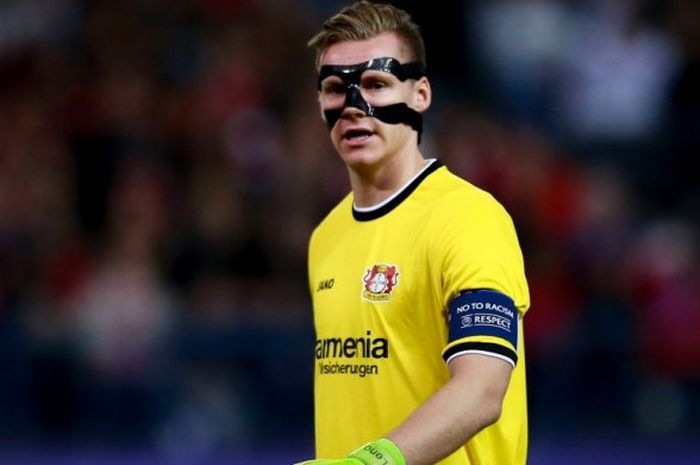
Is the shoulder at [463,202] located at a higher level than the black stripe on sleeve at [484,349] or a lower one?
higher

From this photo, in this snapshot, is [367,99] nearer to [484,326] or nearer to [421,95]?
[421,95]

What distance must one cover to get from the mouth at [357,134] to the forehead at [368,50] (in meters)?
0.22

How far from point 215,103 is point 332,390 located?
775 centimetres

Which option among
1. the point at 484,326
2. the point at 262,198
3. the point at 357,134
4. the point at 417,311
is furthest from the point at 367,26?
the point at 262,198

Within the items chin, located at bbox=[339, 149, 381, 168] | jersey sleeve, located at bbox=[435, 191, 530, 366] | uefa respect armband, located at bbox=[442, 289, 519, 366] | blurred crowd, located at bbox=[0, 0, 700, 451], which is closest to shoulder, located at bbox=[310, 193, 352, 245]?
chin, located at bbox=[339, 149, 381, 168]

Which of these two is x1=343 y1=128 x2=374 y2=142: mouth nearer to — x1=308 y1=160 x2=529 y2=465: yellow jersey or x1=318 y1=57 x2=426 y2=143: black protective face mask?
x1=318 y1=57 x2=426 y2=143: black protective face mask

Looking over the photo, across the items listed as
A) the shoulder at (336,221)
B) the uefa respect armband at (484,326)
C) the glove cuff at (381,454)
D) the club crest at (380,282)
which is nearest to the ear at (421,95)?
the shoulder at (336,221)

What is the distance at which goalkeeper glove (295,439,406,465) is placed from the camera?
3980mm

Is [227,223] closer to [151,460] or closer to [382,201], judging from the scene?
[151,460]

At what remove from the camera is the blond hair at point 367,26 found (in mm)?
5082

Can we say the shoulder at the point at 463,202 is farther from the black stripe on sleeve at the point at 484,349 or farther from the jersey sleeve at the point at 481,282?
the black stripe on sleeve at the point at 484,349

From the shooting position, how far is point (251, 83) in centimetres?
1262

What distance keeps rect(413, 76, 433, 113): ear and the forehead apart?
0.10 m

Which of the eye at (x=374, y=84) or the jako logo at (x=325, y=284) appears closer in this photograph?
the eye at (x=374, y=84)
